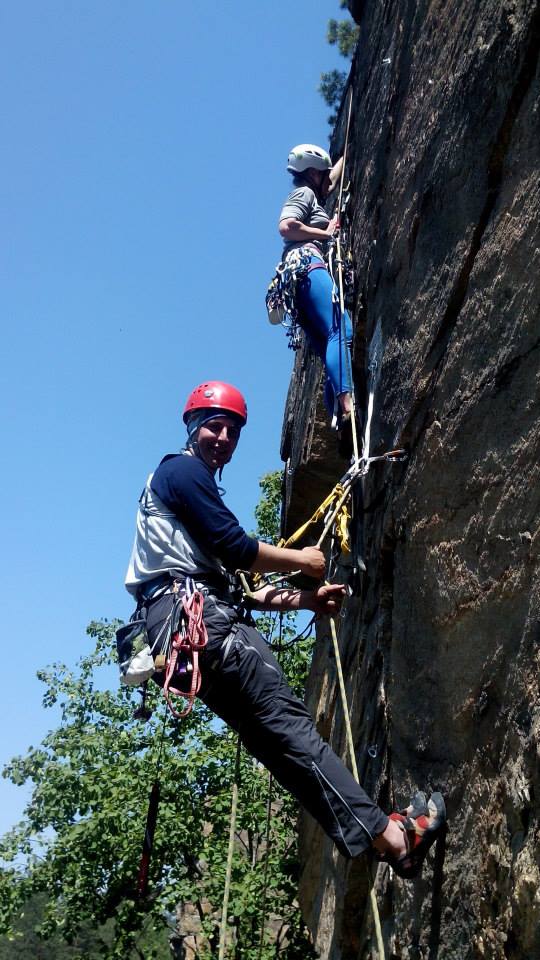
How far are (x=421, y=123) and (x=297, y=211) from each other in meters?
1.80

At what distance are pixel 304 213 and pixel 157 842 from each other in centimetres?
987

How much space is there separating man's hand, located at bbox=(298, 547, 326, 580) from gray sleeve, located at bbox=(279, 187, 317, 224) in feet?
10.2

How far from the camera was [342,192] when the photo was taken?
705 centimetres

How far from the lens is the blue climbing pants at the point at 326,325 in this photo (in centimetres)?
557

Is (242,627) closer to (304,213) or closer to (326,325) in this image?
(326,325)

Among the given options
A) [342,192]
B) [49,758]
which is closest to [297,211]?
[342,192]

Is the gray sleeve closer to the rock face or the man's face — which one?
the rock face

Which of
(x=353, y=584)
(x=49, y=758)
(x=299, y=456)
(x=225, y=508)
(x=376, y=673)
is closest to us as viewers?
(x=225, y=508)

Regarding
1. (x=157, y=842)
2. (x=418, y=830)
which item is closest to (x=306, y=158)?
(x=418, y=830)

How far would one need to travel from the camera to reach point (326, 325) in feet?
19.3

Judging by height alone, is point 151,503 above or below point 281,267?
below

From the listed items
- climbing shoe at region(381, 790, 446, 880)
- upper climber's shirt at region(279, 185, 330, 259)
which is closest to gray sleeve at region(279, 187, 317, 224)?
upper climber's shirt at region(279, 185, 330, 259)

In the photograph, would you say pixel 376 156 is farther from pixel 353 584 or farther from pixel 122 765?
pixel 122 765

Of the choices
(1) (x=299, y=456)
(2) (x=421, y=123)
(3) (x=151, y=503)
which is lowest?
(3) (x=151, y=503)
